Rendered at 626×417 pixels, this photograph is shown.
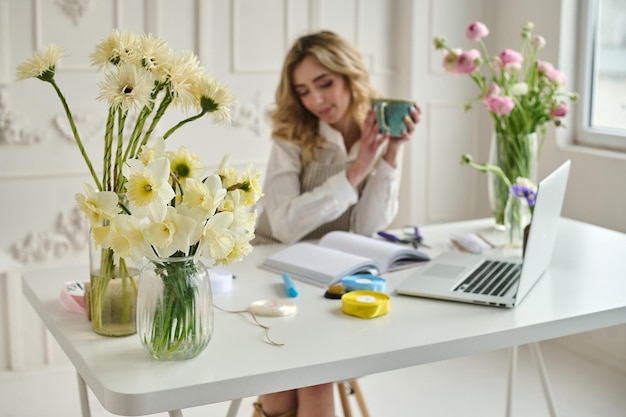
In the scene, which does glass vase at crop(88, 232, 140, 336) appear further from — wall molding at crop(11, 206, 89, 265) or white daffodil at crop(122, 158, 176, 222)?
wall molding at crop(11, 206, 89, 265)

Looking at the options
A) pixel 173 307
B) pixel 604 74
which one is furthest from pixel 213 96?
pixel 604 74

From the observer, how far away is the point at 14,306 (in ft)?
11.2

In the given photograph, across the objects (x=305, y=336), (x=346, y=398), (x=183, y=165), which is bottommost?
(x=346, y=398)

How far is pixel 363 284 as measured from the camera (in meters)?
1.98

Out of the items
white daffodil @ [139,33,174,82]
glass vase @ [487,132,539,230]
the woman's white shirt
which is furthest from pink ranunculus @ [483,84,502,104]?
white daffodil @ [139,33,174,82]

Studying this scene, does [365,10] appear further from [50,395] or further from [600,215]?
[50,395]

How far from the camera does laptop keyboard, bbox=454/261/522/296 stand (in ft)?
6.59

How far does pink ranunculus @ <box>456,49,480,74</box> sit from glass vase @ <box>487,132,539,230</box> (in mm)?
209

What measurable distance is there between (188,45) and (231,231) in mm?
2202

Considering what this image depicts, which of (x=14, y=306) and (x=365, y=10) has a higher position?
(x=365, y=10)

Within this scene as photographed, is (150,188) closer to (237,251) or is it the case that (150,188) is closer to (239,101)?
(237,251)

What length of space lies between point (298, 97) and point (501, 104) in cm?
71

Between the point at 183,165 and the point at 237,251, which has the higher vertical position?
the point at 183,165

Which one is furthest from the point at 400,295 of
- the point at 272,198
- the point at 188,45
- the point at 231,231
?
the point at 188,45
